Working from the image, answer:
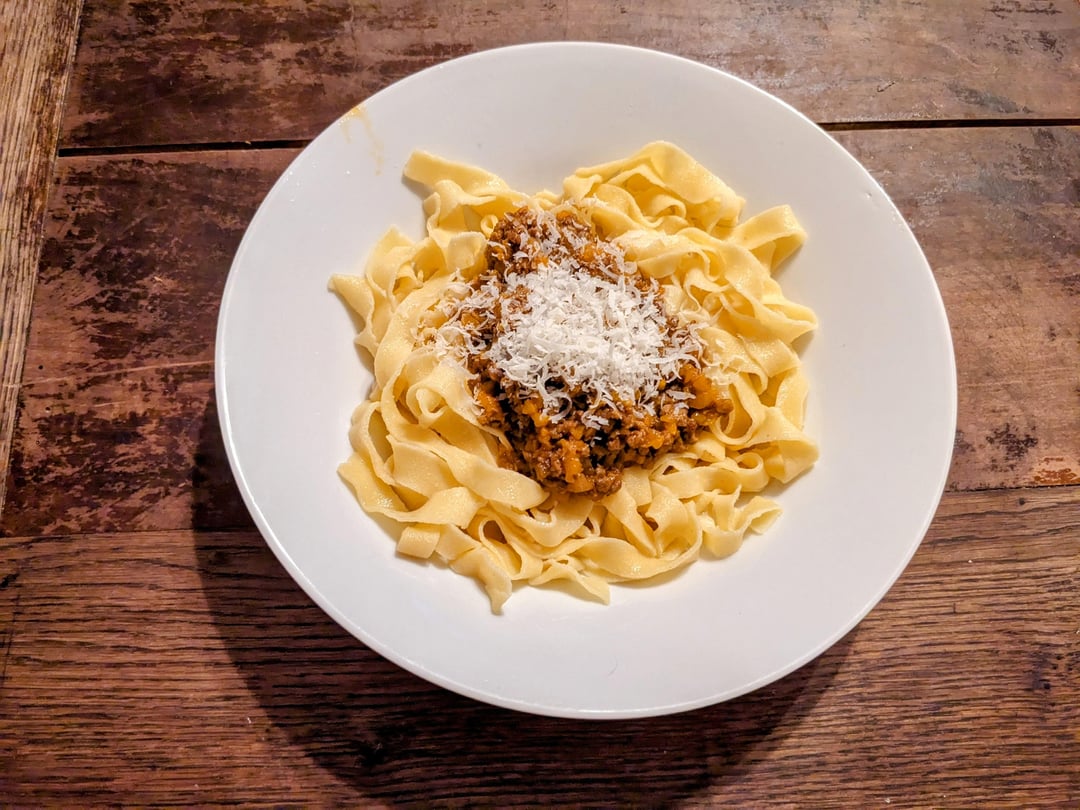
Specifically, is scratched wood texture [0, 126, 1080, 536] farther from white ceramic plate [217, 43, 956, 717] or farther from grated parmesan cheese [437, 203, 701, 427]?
grated parmesan cheese [437, 203, 701, 427]

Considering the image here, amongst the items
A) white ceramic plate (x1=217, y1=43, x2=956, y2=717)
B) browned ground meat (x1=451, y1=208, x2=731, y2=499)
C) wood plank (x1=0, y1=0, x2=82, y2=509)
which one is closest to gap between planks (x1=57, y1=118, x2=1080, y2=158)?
wood plank (x1=0, y1=0, x2=82, y2=509)

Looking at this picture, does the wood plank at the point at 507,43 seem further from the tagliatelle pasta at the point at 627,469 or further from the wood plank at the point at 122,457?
the wood plank at the point at 122,457

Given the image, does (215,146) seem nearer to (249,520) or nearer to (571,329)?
(249,520)

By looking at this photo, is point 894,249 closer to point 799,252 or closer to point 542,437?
point 799,252

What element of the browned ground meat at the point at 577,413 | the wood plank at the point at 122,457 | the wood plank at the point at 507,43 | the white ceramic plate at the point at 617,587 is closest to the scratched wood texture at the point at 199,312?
the wood plank at the point at 122,457

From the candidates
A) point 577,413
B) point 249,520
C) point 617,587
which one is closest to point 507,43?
point 577,413
